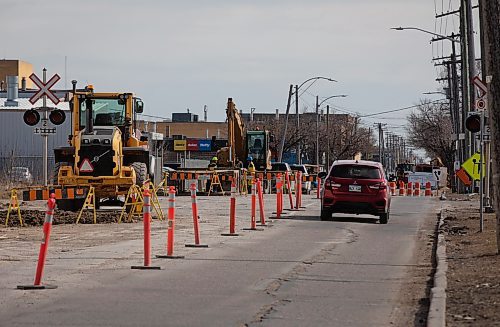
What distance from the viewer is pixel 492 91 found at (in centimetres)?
1717

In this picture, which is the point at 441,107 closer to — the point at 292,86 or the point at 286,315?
the point at 292,86

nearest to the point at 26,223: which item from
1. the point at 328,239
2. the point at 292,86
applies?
the point at 328,239

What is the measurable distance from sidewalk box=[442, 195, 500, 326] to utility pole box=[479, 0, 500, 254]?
106 centimetres

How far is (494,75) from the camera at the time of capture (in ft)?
56.5

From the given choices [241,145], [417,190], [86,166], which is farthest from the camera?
[417,190]

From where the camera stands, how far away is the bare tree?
92.0 m

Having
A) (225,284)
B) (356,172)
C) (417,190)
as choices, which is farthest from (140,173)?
(417,190)

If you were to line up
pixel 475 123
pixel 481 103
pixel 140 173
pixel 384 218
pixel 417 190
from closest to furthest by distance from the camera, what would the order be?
pixel 475 123
pixel 481 103
pixel 384 218
pixel 140 173
pixel 417 190

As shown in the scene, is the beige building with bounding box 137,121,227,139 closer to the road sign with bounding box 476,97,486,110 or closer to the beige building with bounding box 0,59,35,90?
the beige building with bounding box 0,59,35,90

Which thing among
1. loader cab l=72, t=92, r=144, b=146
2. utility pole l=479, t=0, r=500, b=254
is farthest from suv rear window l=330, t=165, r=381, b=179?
utility pole l=479, t=0, r=500, b=254

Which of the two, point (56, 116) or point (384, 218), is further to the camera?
point (384, 218)

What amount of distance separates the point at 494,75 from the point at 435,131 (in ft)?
282

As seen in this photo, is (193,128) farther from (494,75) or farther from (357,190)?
(494,75)

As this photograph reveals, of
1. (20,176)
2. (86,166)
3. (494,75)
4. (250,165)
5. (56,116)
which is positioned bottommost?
(86,166)
